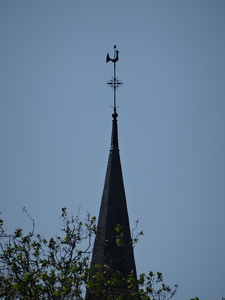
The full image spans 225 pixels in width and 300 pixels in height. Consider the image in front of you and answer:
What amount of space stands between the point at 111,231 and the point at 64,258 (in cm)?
553

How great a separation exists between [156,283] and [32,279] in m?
A: 5.00

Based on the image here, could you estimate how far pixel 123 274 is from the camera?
29.7 metres

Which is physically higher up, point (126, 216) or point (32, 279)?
point (126, 216)

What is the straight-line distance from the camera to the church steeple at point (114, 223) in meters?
29.9

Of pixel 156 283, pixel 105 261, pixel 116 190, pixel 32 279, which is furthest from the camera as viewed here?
pixel 116 190

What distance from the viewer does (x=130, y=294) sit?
83.1ft

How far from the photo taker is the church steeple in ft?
98.2

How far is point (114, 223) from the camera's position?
30.8 metres

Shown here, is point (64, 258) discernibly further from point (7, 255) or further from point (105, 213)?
point (105, 213)

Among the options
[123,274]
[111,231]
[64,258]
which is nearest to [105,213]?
[111,231]

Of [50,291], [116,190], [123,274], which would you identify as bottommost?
[50,291]

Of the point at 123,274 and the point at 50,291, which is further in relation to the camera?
the point at 123,274

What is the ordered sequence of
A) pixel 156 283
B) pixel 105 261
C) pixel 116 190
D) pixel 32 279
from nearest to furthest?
pixel 32 279, pixel 156 283, pixel 105 261, pixel 116 190

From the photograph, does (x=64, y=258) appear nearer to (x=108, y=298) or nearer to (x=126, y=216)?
(x=108, y=298)
